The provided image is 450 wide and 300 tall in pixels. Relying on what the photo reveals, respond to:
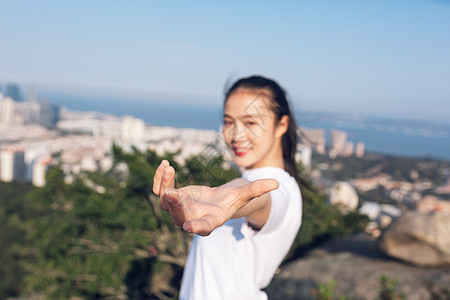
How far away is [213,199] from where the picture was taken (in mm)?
794

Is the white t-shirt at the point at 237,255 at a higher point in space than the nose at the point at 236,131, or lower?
lower

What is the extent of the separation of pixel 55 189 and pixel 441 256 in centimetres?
532

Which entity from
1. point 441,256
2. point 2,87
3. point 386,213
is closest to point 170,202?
point 441,256

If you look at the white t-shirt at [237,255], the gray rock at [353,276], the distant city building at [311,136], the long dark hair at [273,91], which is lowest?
the gray rock at [353,276]

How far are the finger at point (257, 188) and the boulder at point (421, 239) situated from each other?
4.13m

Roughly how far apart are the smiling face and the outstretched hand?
15.7 inches

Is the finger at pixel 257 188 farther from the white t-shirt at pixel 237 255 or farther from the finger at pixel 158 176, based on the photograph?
the white t-shirt at pixel 237 255

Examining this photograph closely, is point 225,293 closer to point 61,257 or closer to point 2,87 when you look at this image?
point 61,257

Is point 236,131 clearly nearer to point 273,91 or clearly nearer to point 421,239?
point 273,91

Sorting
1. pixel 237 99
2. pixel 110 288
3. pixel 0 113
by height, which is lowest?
pixel 0 113

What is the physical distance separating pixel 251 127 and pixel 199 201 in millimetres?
447

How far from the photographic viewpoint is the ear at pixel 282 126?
129 centimetres

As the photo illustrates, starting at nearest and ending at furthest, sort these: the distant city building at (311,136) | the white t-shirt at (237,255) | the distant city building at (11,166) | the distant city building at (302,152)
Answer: the white t-shirt at (237,255) < the distant city building at (311,136) < the distant city building at (302,152) < the distant city building at (11,166)

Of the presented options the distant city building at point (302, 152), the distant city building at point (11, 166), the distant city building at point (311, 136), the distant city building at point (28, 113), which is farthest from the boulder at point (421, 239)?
the distant city building at point (28, 113)
